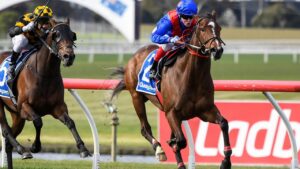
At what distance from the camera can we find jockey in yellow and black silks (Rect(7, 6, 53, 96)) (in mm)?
8180

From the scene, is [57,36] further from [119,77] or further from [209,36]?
[119,77]

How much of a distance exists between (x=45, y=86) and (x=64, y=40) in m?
0.58

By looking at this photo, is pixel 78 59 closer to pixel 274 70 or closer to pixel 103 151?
pixel 274 70

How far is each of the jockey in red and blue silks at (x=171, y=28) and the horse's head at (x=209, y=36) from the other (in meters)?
0.40

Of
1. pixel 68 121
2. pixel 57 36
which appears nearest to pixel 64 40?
pixel 57 36

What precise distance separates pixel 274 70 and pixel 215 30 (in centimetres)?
2058

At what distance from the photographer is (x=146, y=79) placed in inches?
344

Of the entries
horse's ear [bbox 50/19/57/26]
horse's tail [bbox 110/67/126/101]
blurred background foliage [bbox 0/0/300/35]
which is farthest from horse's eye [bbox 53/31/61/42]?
blurred background foliage [bbox 0/0/300/35]

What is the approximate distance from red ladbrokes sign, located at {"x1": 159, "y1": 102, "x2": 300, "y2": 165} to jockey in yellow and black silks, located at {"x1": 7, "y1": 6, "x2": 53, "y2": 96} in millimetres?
2403

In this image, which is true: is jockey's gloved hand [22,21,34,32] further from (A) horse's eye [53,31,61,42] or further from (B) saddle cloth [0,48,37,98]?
(A) horse's eye [53,31,61,42]

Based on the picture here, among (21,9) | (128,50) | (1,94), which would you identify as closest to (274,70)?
(128,50)

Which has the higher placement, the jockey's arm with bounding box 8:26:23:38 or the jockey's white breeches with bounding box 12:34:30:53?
the jockey's arm with bounding box 8:26:23:38

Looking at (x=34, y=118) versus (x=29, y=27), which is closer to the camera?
(x=34, y=118)

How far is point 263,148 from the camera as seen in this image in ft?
33.5
